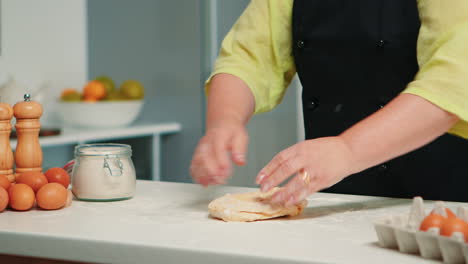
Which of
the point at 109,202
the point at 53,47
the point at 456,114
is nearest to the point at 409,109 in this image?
the point at 456,114

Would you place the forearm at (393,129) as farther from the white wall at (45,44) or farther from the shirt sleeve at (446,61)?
the white wall at (45,44)

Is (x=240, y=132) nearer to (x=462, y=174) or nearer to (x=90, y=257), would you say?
(x=90, y=257)

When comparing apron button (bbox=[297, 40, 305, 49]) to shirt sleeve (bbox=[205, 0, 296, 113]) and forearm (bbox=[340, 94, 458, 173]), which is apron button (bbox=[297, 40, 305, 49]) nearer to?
shirt sleeve (bbox=[205, 0, 296, 113])

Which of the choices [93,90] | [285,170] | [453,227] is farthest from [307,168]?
[93,90]

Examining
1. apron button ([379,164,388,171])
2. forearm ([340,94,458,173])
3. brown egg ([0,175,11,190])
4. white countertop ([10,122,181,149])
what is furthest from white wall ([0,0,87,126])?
forearm ([340,94,458,173])

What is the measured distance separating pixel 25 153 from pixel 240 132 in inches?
17.3

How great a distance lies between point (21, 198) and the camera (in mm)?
1109

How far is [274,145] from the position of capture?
317 cm

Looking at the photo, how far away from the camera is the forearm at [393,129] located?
101 centimetres

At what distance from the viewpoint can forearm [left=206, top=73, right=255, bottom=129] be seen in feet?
3.98

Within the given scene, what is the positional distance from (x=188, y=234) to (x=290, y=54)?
684 mm

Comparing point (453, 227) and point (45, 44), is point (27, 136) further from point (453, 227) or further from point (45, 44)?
point (45, 44)

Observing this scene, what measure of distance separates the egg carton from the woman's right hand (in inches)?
11.3

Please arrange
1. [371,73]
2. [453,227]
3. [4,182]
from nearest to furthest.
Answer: [453,227] → [4,182] → [371,73]
